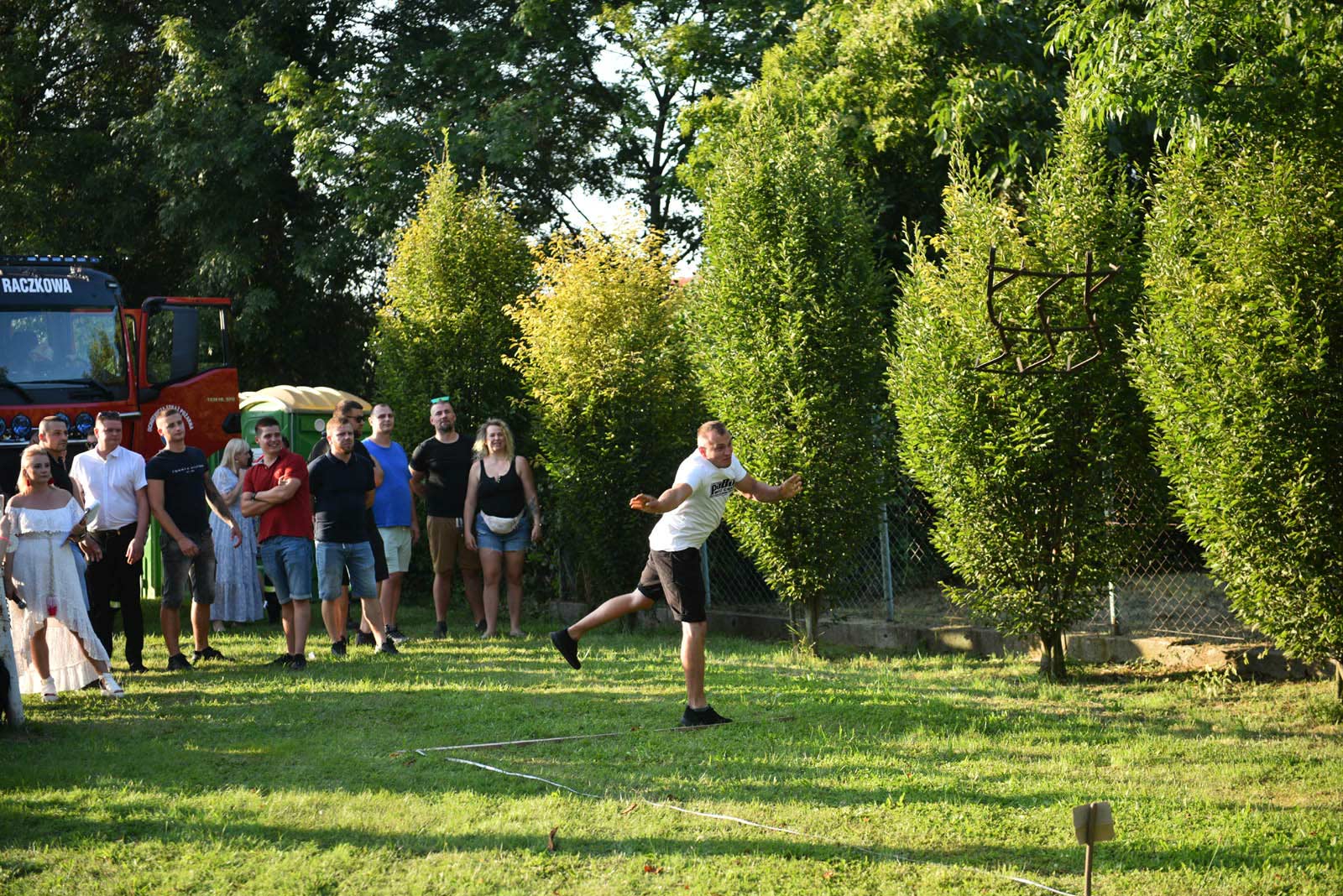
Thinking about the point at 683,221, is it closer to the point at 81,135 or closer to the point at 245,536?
the point at 81,135

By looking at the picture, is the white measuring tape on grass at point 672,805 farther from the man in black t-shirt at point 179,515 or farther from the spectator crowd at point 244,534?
the man in black t-shirt at point 179,515

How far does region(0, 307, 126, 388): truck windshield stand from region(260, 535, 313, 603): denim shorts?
14.5 feet

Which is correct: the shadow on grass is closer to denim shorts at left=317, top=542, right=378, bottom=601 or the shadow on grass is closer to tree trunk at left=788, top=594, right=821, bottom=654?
denim shorts at left=317, top=542, right=378, bottom=601

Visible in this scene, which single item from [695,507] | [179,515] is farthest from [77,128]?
[695,507]

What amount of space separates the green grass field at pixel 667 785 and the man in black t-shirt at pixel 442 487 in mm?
2526

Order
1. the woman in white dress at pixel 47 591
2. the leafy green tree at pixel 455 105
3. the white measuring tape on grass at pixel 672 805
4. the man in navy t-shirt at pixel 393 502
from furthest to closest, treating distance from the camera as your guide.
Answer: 1. the leafy green tree at pixel 455 105
2. the man in navy t-shirt at pixel 393 502
3. the woman in white dress at pixel 47 591
4. the white measuring tape on grass at pixel 672 805

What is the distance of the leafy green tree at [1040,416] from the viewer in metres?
9.43

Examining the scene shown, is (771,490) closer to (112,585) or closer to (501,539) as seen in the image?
(501,539)

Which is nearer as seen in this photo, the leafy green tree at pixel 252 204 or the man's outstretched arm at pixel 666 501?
the man's outstretched arm at pixel 666 501

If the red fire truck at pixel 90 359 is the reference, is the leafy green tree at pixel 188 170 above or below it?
above

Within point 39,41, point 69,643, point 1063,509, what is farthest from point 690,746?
point 39,41

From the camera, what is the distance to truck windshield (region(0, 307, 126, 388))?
43.0ft

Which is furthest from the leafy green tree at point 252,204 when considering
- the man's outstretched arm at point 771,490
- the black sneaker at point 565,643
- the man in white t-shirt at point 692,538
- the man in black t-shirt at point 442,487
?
the man in white t-shirt at point 692,538

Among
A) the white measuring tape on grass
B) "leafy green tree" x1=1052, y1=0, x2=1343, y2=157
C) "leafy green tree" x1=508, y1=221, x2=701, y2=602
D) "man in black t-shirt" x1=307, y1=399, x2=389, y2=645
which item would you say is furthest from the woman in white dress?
"leafy green tree" x1=1052, y1=0, x2=1343, y2=157
